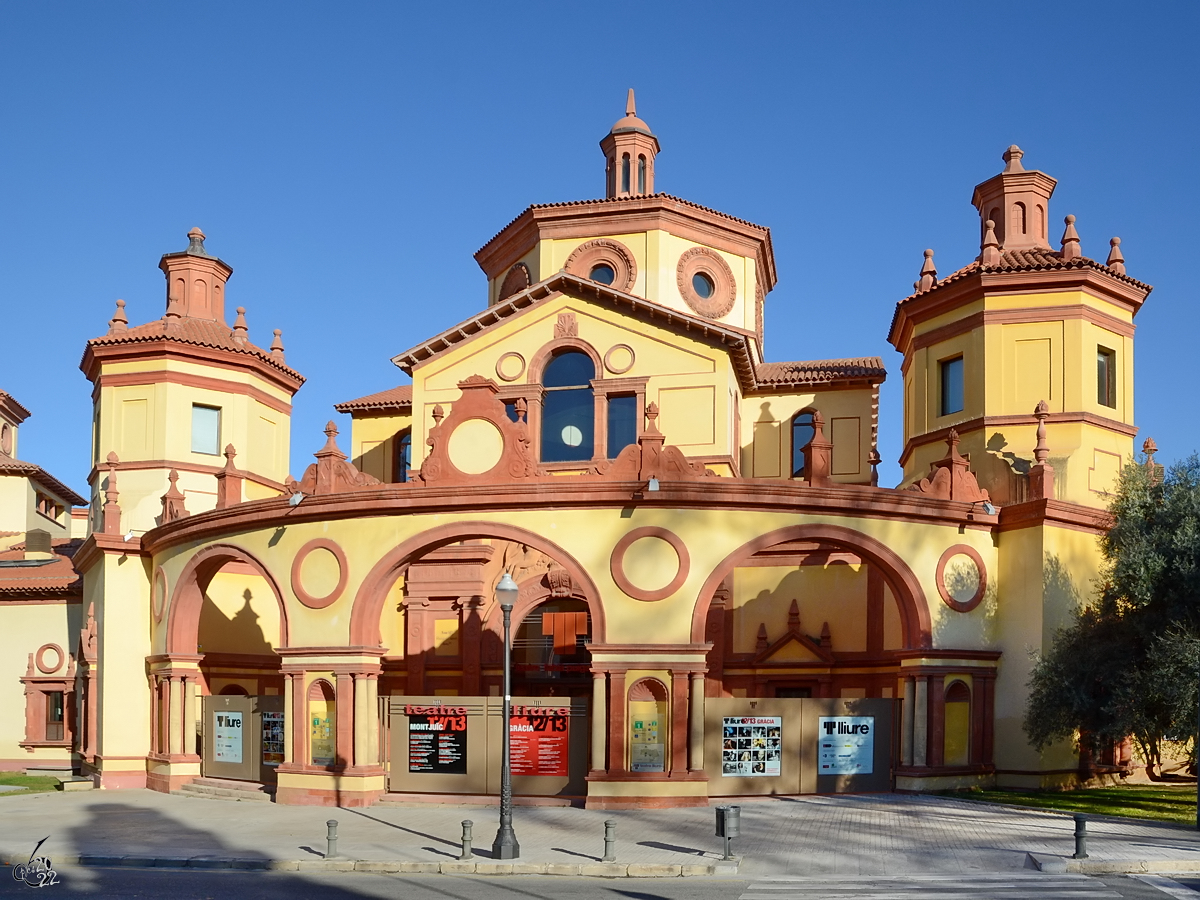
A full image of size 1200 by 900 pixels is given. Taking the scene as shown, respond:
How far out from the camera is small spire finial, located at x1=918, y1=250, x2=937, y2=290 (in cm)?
3403

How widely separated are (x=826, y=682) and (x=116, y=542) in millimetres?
18699

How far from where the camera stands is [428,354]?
120 ft

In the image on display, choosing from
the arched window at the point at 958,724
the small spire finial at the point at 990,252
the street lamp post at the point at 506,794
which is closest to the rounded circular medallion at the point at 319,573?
the street lamp post at the point at 506,794

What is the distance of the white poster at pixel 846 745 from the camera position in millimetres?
26406

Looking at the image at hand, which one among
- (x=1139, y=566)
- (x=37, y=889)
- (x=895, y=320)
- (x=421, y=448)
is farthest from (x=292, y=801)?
(x=895, y=320)

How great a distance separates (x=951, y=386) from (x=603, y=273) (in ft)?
39.2

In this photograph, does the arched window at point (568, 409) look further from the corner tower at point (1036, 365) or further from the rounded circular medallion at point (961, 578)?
the rounded circular medallion at point (961, 578)

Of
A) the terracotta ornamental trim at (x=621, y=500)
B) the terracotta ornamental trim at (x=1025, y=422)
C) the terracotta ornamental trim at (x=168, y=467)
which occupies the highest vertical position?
the terracotta ornamental trim at (x=1025, y=422)

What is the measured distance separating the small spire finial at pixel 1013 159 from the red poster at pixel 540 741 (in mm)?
19214

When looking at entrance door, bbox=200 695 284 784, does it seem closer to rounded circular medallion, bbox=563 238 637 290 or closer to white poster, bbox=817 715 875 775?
white poster, bbox=817 715 875 775

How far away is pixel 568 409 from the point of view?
35.6 m

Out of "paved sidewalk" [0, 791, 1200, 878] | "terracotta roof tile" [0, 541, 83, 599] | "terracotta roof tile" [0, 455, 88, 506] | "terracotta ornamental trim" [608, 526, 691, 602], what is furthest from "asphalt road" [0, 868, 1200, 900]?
"terracotta roof tile" [0, 455, 88, 506]

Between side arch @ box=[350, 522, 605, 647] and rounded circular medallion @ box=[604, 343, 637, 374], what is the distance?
33.9ft

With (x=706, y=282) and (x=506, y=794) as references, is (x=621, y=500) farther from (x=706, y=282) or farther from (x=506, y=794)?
(x=706, y=282)
